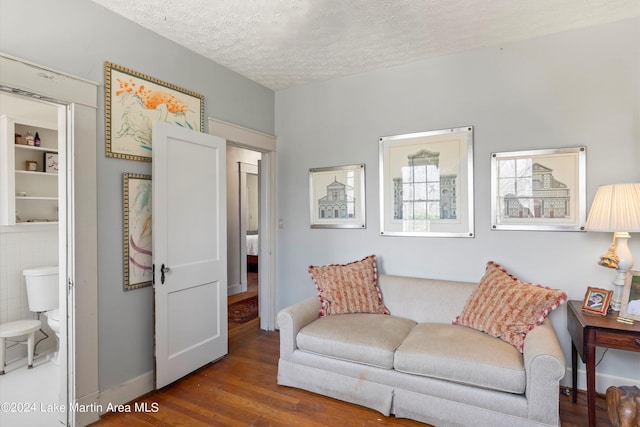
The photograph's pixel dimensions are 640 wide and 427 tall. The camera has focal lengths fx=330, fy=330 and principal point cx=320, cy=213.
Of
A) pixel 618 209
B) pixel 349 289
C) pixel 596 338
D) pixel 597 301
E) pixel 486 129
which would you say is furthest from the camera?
pixel 349 289

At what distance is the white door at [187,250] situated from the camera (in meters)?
2.43

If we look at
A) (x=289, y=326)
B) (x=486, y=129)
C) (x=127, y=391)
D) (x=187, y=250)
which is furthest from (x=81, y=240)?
(x=486, y=129)

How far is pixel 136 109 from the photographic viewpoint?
2426 mm

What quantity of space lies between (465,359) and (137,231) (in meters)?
2.39

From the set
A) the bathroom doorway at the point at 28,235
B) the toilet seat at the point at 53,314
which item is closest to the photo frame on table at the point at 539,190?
the bathroom doorway at the point at 28,235

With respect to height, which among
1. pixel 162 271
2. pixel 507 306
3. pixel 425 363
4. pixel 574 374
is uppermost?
pixel 162 271

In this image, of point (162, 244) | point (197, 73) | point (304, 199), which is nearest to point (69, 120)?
point (162, 244)

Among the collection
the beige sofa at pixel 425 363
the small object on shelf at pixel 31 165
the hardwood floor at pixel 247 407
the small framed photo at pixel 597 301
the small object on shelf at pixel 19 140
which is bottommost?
the hardwood floor at pixel 247 407

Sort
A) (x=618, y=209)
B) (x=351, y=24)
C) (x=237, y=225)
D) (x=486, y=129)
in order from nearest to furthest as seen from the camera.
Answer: (x=618, y=209)
(x=351, y=24)
(x=486, y=129)
(x=237, y=225)

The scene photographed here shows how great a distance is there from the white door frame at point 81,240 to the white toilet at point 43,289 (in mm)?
1126

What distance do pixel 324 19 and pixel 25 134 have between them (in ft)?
9.82

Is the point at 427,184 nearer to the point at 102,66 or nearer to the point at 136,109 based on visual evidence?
the point at 136,109

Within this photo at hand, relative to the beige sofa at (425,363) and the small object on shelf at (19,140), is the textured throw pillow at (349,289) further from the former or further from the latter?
the small object on shelf at (19,140)

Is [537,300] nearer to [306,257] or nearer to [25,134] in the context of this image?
[306,257]
